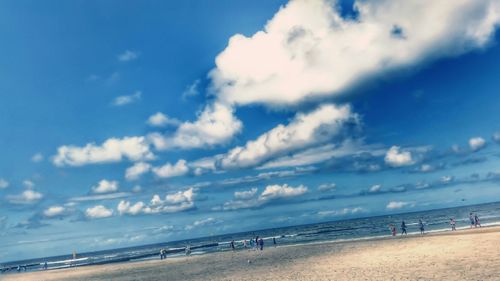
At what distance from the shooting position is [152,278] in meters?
34.5

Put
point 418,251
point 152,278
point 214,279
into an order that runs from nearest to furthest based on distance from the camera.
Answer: point 214,279 → point 418,251 → point 152,278

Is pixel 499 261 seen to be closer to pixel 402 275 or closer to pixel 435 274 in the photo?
pixel 435 274

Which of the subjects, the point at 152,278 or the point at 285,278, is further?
the point at 152,278

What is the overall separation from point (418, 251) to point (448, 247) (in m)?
2.60

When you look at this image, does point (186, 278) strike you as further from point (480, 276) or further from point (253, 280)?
point (480, 276)

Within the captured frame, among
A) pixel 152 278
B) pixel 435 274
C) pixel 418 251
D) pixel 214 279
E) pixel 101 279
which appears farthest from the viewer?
pixel 101 279

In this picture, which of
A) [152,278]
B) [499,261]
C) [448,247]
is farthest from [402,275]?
[152,278]

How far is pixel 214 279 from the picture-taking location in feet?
94.4

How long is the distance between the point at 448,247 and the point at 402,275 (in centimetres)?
1294

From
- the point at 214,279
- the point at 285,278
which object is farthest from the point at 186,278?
the point at 285,278

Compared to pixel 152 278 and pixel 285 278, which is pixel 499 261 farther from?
pixel 152 278

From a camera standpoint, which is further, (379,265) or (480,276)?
(379,265)

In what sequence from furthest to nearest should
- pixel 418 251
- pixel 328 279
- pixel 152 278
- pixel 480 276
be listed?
pixel 152 278
pixel 418 251
pixel 328 279
pixel 480 276

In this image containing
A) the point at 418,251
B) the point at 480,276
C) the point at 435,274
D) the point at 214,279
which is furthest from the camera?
the point at 418,251
